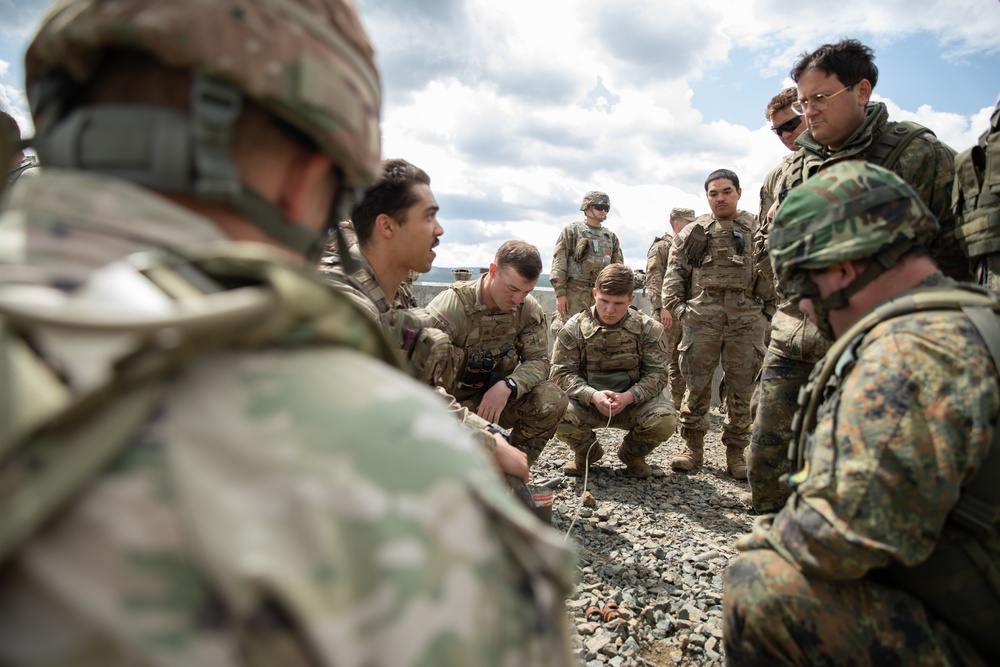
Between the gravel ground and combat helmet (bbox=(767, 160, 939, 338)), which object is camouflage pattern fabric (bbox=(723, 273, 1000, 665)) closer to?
combat helmet (bbox=(767, 160, 939, 338))

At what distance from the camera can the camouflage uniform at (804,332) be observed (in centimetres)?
355

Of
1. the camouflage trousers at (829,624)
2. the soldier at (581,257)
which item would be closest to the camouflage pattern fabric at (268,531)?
the camouflage trousers at (829,624)

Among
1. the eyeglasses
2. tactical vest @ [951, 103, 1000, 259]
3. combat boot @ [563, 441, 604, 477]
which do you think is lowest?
combat boot @ [563, 441, 604, 477]

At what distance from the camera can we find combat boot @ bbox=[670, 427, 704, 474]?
19.6ft

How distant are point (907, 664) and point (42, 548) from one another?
2.20 m

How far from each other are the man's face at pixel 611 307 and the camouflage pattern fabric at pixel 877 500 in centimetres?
380

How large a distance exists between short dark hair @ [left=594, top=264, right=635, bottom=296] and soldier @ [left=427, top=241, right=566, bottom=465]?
77 cm

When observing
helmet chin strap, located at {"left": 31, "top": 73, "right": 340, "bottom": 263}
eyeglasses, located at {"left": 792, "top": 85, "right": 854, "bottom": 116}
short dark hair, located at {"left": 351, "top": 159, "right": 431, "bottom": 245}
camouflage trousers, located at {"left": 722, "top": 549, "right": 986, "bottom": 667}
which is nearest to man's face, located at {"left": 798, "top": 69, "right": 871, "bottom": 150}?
eyeglasses, located at {"left": 792, "top": 85, "right": 854, "bottom": 116}

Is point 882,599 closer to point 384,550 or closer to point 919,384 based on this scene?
point 919,384

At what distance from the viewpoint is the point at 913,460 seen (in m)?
1.77

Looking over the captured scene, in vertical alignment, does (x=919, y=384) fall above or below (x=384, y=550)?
above

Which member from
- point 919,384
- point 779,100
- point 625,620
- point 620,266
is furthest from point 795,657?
point 779,100

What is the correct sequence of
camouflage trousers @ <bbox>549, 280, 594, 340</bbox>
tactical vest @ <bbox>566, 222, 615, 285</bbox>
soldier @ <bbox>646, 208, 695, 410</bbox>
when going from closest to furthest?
soldier @ <bbox>646, 208, 695, 410</bbox>
tactical vest @ <bbox>566, 222, 615, 285</bbox>
camouflage trousers @ <bbox>549, 280, 594, 340</bbox>

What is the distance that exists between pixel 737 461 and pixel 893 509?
4.28m
